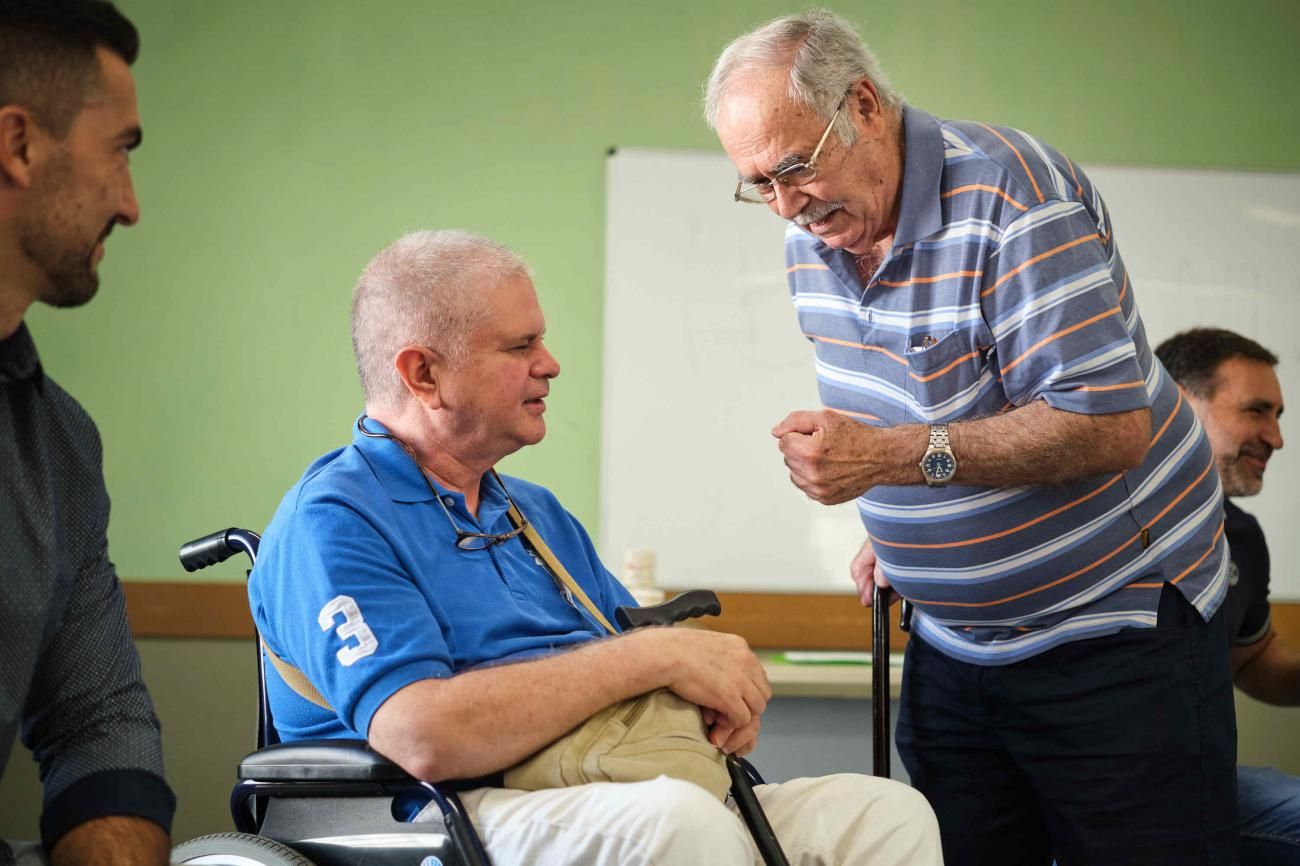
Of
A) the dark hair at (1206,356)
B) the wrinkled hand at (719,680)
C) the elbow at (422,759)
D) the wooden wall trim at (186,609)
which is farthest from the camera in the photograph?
the wooden wall trim at (186,609)

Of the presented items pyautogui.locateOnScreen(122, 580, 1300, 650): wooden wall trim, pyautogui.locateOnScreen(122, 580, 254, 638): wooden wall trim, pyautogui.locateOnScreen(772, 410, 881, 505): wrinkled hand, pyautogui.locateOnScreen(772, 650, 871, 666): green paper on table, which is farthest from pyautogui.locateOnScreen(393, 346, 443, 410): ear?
pyautogui.locateOnScreen(122, 580, 254, 638): wooden wall trim

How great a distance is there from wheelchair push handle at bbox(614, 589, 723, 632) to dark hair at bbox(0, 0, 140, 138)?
87 centimetres

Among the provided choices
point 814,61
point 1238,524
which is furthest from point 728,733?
point 1238,524

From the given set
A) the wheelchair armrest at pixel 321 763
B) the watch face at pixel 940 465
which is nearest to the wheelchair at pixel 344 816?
the wheelchair armrest at pixel 321 763

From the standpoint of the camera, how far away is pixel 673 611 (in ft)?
5.13

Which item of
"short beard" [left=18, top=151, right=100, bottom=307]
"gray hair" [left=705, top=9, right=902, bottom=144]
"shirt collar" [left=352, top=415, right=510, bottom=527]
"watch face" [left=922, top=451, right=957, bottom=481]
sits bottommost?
"shirt collar" [left=352, top=415, right=510, bottom=527]

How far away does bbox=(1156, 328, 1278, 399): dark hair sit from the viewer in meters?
2.53

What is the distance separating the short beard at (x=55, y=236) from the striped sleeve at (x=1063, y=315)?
1092mm

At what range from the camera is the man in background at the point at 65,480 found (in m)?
1.10

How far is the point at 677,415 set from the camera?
3623 millimetres

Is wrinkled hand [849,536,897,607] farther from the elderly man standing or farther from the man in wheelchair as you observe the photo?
the man in wheelchair

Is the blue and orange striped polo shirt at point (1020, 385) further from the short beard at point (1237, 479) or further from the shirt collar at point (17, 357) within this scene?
the shirt collar at point (17, 357)

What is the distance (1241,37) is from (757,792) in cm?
320

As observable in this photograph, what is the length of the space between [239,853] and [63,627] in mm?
330
